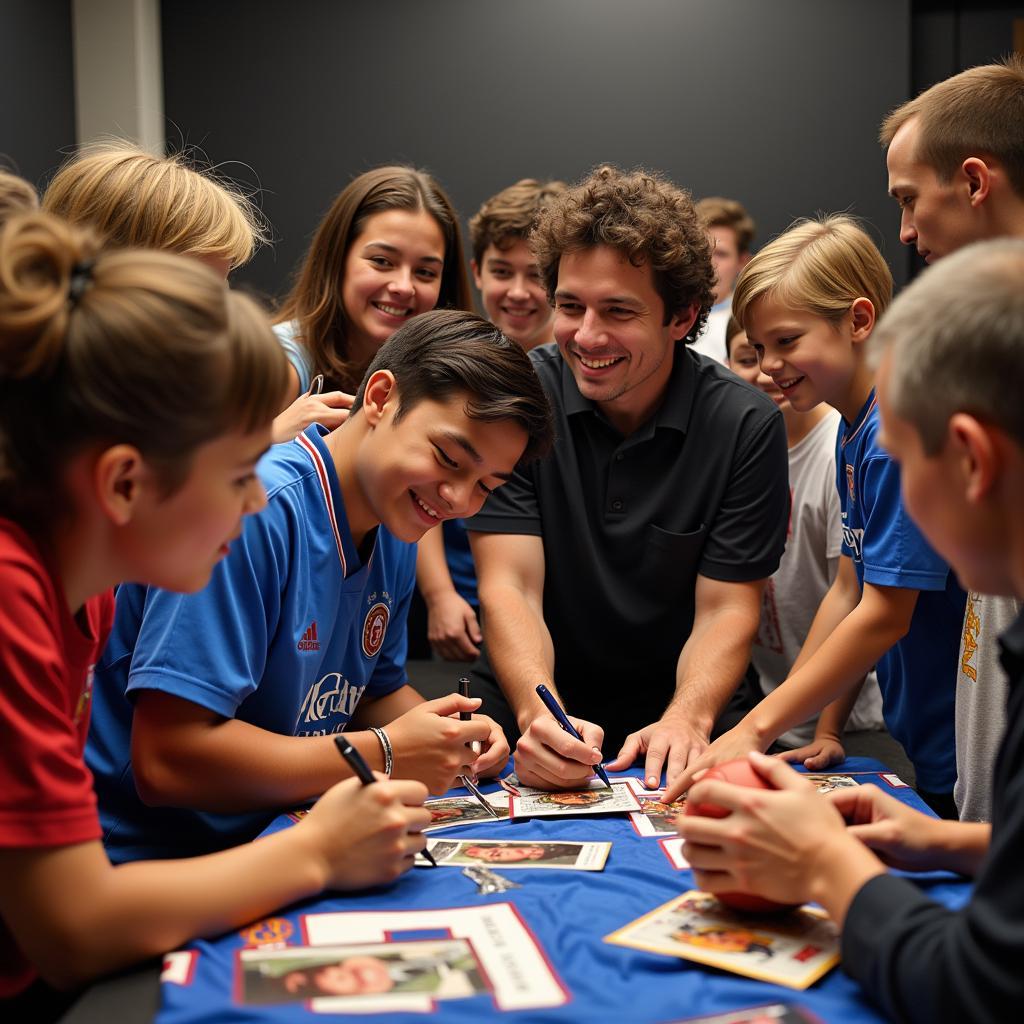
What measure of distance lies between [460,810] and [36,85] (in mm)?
4698

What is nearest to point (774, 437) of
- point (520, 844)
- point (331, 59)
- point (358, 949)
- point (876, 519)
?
point (876, 519)

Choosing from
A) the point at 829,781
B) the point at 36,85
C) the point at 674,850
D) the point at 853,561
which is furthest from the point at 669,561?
the point at 36,85

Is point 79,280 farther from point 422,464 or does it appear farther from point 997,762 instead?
point 997,762

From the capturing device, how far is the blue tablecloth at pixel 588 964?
1.12 meters

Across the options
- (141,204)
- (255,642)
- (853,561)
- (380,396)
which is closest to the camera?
(255,642)

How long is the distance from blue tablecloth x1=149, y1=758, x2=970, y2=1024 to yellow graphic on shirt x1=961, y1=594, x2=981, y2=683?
67cm

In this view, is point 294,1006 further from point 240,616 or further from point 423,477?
point 423,477

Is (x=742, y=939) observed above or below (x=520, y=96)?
below

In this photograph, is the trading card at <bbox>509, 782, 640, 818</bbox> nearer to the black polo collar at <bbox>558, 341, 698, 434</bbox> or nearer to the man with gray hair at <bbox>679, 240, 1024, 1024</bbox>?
the man with gray hair at <bbox>679, 240, 1024, 1024</bbox>

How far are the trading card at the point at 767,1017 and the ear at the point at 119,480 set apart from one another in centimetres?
80

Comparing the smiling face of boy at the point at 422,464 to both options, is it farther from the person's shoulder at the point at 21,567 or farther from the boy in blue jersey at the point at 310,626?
the person's shoulder at the point at 21,567

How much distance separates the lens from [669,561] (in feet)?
8.91

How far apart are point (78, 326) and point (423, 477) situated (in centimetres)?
83

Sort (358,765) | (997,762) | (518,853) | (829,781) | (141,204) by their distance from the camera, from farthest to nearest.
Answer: (141,204) → (829,781) → (518,853) → (358,765) → (997,762)
